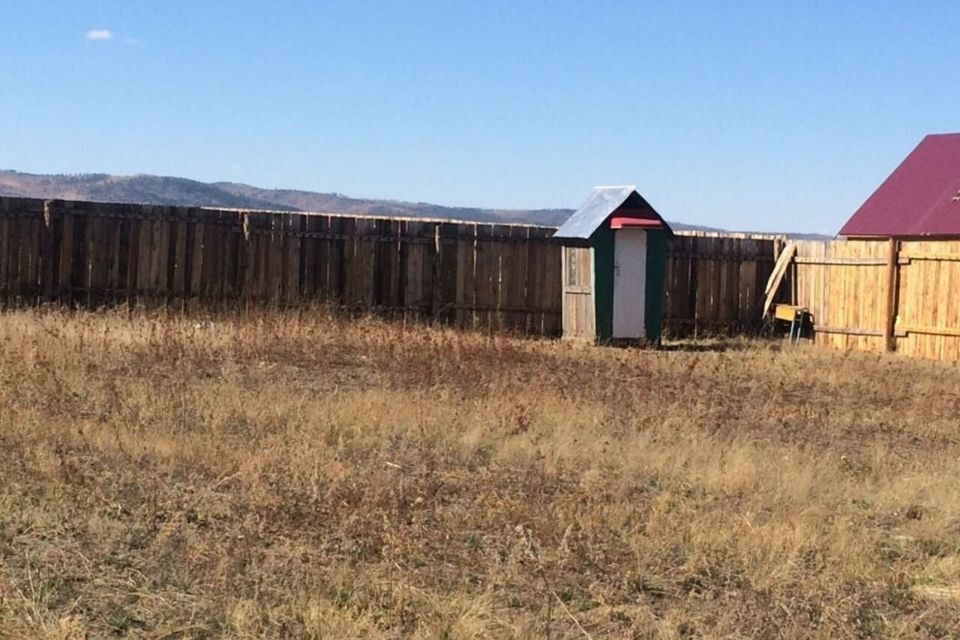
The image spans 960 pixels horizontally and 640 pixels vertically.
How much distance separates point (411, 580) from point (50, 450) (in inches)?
126

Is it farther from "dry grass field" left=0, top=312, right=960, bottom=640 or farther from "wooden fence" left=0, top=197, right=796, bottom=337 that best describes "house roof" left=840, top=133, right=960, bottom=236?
"dry grass field" left=0, top=312, right=960, bottom=640

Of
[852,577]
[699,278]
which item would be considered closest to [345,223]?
[699,278]

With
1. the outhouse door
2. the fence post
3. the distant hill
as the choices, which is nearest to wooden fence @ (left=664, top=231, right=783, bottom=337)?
the outhouse door

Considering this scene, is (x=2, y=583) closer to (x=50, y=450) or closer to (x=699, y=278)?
(x=50, y=450)

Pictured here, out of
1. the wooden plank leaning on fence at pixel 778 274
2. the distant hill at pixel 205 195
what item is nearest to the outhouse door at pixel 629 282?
the wooden plank leaning on fence at pixel 778 274

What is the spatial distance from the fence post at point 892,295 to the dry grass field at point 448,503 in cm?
630

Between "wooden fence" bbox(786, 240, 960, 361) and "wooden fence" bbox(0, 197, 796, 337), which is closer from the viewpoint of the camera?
"wooden fence" bbox(0, 197, 796, 337)

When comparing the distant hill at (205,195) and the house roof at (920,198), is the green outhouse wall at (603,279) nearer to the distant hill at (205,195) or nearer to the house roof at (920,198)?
the house roof at (920,198)

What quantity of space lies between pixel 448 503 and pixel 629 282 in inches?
471

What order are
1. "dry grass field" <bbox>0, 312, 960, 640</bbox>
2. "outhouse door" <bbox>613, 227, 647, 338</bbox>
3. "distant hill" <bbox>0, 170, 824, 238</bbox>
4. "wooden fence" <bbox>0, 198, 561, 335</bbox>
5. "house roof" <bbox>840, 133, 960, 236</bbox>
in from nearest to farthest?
1. "dry grass field" <bbox>0, 312, 960, 640</bbox>
2. "wooden fence" <bbox>0, 198, 561, 335</bbox>
3. "outhouse door" <bbox>613, 227, 647, 338</bbox>
4. "house roof" <bbox>840, 133, 960, 236</bbox>
5. "distant hill" <bbox>0, 170, 824, 238</bbox>

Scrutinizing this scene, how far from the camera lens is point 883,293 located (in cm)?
1964

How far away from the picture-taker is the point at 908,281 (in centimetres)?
1916

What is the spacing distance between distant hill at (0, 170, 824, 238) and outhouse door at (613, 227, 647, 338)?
68878 millimetres

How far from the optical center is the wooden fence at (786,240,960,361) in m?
18.6
